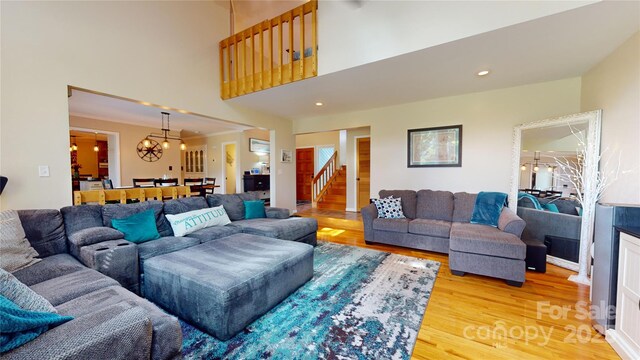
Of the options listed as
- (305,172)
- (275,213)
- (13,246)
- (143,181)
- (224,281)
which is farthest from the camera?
(305,172)

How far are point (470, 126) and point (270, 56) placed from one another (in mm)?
3422

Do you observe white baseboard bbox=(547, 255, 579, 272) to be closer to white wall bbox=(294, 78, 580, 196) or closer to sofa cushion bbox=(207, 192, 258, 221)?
white wall bbox=(294, 78, 580, 196)

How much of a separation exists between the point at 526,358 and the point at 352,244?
239 centimetres

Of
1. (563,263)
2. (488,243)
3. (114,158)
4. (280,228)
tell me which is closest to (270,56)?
(280,228)

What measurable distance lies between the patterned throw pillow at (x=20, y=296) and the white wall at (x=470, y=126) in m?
4.65

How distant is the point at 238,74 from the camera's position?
4.14m

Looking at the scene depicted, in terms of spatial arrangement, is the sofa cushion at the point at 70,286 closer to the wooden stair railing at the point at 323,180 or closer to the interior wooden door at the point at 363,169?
the interior wooden door at the point at 363,169

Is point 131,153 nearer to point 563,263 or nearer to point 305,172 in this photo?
point 305,172

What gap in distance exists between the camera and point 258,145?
8.33 m

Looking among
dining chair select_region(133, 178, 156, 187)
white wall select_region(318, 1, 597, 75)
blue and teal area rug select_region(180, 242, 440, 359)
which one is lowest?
blue and teal area rug select_region(180, 242, 440, 359)

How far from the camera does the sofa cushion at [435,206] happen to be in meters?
3.67

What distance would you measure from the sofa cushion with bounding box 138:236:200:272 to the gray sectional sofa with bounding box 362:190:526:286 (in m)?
2.45

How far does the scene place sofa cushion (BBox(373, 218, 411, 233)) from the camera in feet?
11.5

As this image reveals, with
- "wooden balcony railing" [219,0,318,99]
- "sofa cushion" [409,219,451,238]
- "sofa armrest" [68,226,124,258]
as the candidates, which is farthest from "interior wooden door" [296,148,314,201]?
"sofa armrest" [68,226,124,258]
